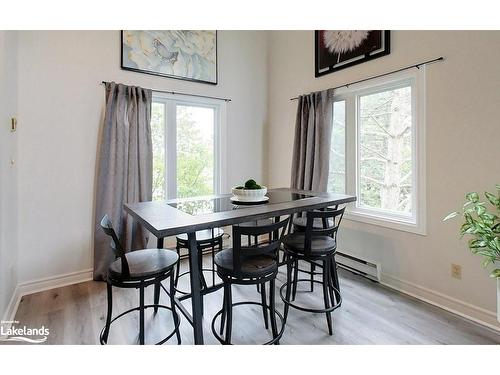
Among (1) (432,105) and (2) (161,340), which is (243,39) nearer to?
(1) (432,105)

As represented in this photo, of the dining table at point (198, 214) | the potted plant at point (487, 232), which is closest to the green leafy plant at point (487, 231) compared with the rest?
the potted plant at point (487, 232)

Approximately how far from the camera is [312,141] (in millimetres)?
3219

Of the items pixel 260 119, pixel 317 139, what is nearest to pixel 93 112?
pixel 260 119

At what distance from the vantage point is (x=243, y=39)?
150 inches

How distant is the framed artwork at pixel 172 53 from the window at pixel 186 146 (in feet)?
1.03

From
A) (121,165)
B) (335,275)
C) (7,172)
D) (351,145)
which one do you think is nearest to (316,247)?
(335,275)

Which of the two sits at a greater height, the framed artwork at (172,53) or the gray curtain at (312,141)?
the framed artwork at (172,53)

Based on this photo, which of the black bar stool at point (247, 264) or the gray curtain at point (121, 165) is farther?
the gray curtain at point (121, 165)

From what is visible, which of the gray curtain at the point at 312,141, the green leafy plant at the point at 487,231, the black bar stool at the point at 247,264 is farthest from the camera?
the gray curtain at the point at 312,141

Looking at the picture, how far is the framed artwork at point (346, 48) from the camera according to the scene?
8.57 feet

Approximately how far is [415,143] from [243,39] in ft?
9.00

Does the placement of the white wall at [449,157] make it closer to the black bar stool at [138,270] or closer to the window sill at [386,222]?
the window sill at [386,222]

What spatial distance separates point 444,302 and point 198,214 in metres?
2.20

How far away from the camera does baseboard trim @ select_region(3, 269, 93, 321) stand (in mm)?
2269
